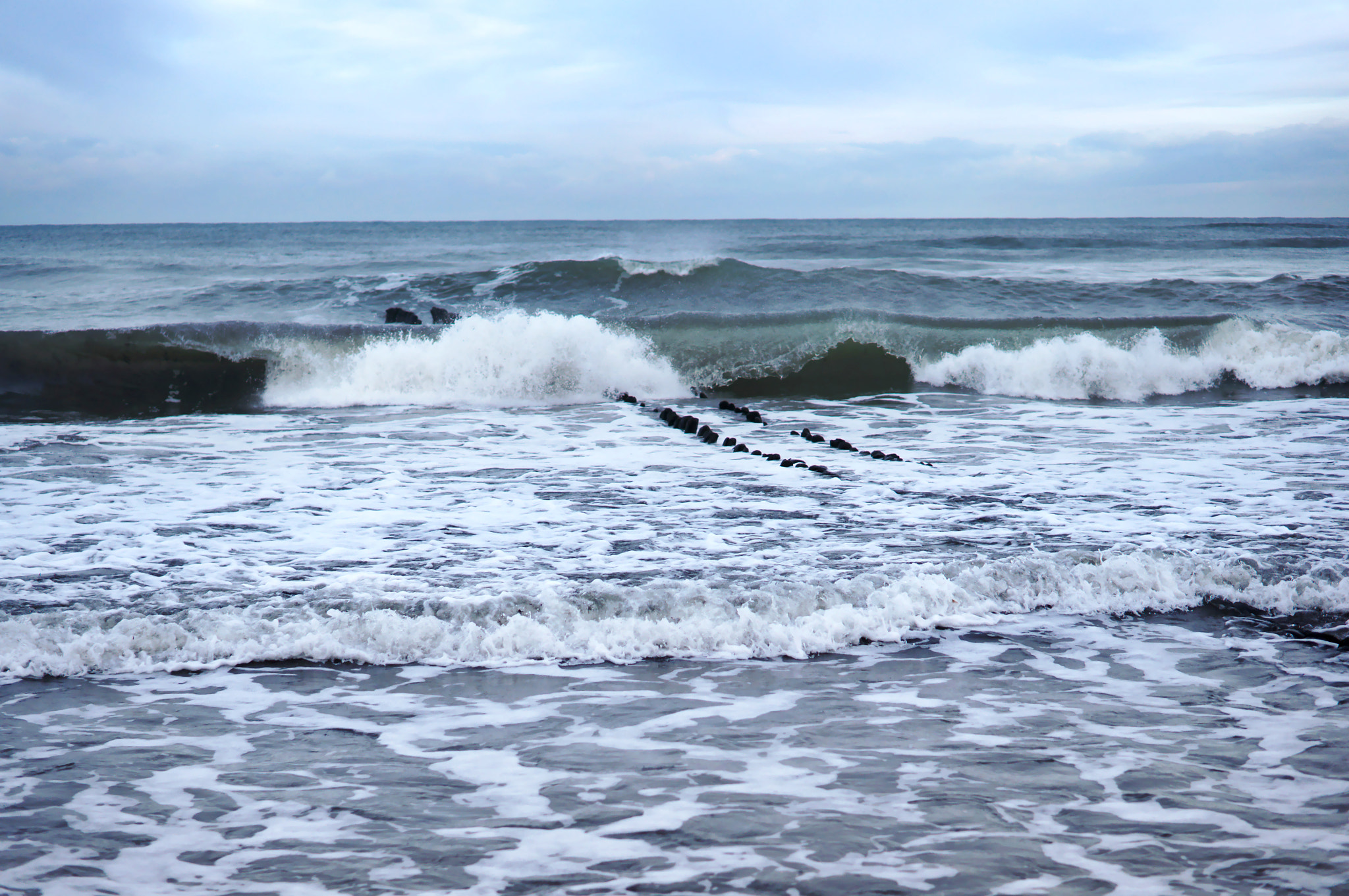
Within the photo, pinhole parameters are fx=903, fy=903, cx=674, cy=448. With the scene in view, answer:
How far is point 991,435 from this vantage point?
919 centimetres

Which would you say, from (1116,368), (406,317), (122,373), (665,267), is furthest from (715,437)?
(665,267)

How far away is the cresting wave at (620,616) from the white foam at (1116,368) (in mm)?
8707

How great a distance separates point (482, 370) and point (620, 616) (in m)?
8.54

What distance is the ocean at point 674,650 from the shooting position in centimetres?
259

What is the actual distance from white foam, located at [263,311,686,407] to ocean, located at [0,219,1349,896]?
781mm

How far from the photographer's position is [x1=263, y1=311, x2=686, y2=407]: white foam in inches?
472

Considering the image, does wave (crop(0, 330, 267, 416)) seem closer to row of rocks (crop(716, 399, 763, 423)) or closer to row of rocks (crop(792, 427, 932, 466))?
row of rocks (crop(716, 399, 763, 423))

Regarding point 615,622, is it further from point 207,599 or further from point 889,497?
point 889,497

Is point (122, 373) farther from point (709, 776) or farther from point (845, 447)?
point (709, 776)

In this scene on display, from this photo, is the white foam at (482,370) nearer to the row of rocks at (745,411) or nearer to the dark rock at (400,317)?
the row of rocks at (745,411)

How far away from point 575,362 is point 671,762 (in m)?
9.69

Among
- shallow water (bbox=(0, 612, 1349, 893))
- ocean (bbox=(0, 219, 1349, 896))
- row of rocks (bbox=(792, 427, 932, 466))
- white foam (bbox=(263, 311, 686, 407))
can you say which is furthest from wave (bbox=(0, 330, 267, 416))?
shallow water (bbox=(0, 612, 1349, 893))

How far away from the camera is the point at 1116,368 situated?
13.5 metres

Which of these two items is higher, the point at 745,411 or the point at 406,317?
the point at 406,317
